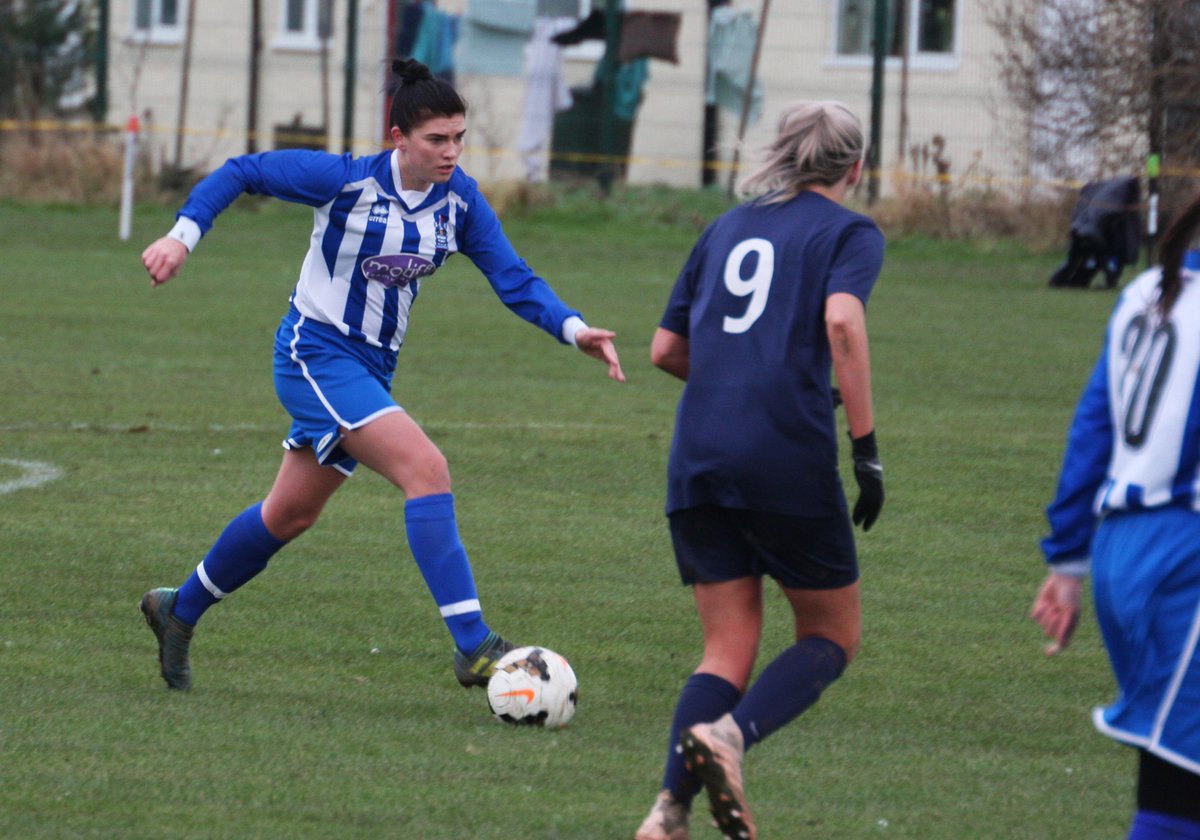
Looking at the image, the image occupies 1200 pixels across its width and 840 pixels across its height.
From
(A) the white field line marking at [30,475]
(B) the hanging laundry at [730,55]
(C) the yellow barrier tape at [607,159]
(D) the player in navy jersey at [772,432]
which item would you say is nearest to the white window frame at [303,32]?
(C) the yellow barrier tape at [607,159]

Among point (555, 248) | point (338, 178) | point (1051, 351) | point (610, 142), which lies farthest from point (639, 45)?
point (338, 178)

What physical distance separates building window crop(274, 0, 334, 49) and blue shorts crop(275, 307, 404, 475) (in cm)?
2692

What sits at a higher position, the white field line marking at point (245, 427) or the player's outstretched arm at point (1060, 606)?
the player's outstretched arm at point (1060, 606)

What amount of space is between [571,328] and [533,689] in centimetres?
108

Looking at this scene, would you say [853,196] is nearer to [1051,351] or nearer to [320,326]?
[1051,351]

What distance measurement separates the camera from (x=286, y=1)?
3203cm

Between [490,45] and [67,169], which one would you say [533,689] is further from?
[490,45]

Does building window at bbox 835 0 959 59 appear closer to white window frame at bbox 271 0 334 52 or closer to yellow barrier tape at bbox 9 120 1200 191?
yellow barrier tape at bbox 9 120 1200 191

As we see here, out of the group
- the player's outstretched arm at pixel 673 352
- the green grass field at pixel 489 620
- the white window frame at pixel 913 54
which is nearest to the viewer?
the player's outstretched arm at pixel 673 352

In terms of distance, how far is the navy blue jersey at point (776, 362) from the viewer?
13.3 ft

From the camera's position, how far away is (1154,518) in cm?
318

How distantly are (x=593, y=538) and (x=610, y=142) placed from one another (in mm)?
21661

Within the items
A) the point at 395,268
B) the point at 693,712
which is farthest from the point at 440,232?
the point at 693,712

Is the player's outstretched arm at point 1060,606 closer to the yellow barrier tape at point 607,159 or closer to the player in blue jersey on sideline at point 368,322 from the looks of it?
the player in blue jersey on sideline at point 368,322
